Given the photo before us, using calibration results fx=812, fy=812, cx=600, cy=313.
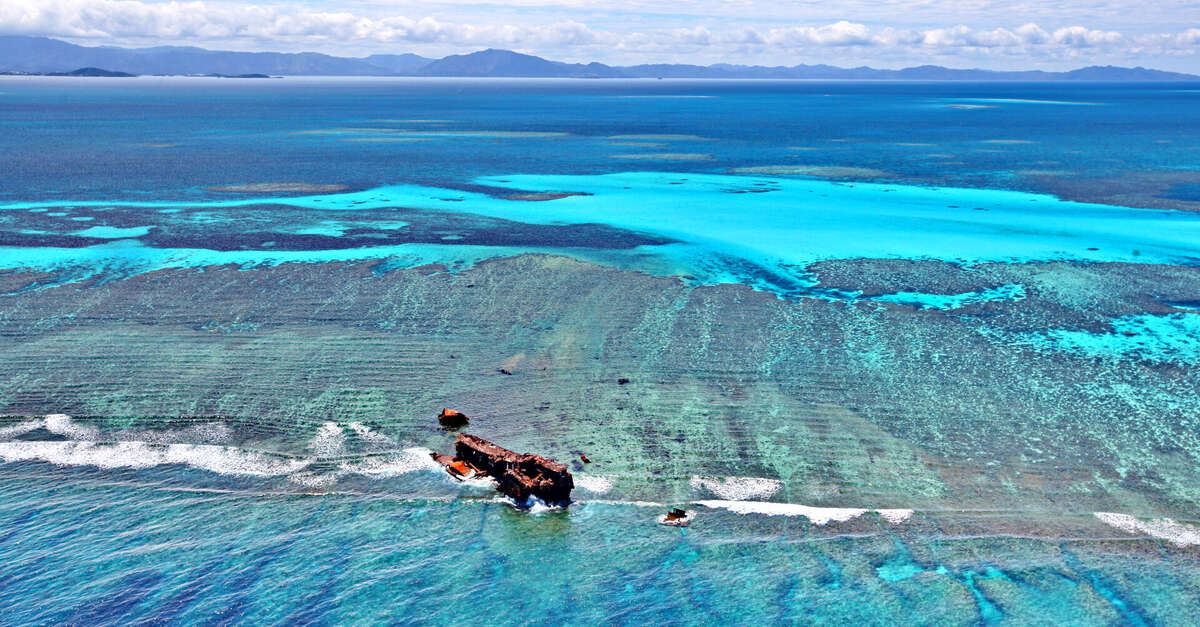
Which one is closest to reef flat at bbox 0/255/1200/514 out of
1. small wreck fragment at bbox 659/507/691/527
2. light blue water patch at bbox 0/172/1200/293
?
small wreck fragment at bbox 659/507/691/527

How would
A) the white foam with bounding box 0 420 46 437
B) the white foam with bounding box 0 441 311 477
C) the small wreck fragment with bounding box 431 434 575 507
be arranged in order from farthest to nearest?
the white foam with bounding box 0 420 46 437 < the white foam with bounding box 0 441 311 477 < the small wreck fragment with bounding box 431 434 575 507

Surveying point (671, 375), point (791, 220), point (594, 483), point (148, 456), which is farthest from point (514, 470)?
point (791, 220)

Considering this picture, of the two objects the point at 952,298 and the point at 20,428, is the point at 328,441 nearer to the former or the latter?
the point at 20,428

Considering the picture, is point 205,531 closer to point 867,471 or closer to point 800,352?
point 867,471

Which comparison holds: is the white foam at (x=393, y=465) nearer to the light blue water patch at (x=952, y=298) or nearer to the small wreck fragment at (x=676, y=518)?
the small wreck fragment at (x=676, y=518)

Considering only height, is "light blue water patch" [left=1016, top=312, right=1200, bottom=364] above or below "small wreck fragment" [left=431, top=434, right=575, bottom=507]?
above

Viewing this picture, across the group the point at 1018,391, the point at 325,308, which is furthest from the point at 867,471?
the point at 325,308

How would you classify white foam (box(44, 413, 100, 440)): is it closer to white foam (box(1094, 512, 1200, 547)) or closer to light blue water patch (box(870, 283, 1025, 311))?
A: white foam (box(1094, 512, 1200, 547))

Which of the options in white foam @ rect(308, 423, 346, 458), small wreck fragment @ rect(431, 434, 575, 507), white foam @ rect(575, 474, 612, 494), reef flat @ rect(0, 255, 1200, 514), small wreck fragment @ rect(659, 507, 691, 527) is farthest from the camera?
white foam @ rect(308, 423, 346, 458)
